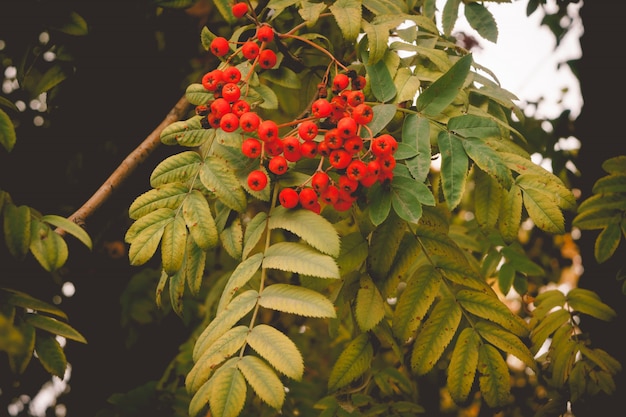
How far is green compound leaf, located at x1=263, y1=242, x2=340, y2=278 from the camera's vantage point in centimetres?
112

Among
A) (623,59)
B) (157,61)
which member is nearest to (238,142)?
(157,61)

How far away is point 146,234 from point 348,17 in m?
0.81

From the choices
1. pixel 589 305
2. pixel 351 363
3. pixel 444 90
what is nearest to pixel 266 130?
pixel 444 90

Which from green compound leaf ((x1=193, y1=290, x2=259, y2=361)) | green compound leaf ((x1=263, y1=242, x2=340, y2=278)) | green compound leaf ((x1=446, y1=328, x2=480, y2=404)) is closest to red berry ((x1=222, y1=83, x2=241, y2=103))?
green compound leaf ((x1=263, y1=242, x2=340, y2=278))

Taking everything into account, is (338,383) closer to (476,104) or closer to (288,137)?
(288,137)

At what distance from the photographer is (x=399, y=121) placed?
1405 mm

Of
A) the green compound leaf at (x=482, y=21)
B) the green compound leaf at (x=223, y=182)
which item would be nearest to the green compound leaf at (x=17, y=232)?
A: the green compound leaf at (x=223, y=182)

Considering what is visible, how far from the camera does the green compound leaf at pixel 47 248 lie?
1211mm

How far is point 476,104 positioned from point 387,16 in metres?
0.42

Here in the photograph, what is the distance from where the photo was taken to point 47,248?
1227mm

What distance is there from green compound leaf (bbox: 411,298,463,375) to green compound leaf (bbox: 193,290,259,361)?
47 cm

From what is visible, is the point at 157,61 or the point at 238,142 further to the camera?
the point at 157,61

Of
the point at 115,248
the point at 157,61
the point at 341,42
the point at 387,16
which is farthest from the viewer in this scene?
the point at 115,248

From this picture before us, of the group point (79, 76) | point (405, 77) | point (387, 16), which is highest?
point (79, 76)
